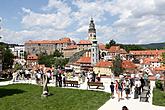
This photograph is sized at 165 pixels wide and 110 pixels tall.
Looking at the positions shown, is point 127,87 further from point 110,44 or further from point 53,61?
point 110,44

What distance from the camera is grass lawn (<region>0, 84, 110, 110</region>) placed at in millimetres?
19492

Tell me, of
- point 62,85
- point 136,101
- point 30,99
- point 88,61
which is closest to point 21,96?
point 30,99

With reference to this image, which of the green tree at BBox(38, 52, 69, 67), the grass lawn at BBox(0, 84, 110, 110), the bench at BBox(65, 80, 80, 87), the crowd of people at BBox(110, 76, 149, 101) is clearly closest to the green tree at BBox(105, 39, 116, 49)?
the green tree at BBox(38, 52, 69, 67)

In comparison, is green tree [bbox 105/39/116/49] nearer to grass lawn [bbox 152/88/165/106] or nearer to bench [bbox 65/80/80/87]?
bench [bbox 65/80/80/87]

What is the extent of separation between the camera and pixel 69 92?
2380cm

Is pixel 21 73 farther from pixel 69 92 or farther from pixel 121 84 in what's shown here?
pixel 121 84

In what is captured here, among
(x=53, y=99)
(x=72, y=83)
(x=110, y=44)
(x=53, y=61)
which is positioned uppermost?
(x=110, y=44)

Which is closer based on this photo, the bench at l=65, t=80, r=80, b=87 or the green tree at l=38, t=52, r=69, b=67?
the bench at l=65, t=80, r=80, b=87

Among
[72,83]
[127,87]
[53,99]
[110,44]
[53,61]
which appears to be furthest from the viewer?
[110,44]

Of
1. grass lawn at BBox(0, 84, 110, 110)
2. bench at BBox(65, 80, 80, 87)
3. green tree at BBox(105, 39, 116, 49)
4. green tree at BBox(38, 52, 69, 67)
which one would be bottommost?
grass lawn at BBox(0, 84, 110, 110)

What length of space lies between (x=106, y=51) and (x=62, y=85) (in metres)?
139

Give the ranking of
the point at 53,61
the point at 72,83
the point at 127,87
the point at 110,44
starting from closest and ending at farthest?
1. the point at 127,87
2. the point at 72,83
3. the point at 53,61
4. the point at 110,44

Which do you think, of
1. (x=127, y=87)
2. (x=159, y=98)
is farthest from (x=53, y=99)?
(x=159, y=98)

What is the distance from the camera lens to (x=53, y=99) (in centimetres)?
2150
